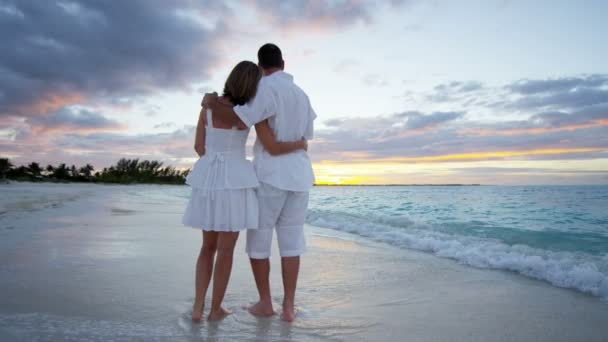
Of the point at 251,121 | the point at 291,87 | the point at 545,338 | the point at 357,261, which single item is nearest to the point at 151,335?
the point at 251,121

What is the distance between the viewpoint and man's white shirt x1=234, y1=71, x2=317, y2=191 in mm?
2688

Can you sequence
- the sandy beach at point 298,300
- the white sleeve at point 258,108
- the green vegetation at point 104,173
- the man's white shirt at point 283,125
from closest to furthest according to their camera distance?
the sandy beach at point 298,300 < the white sleeve at point 258,108 < the man's white shirt at point 283,125 < the green vegetation at point 104,173

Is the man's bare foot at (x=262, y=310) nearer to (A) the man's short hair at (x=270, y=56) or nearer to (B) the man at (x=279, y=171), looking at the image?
(B) the man at (x=279, y=171)

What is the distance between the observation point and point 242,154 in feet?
8.95

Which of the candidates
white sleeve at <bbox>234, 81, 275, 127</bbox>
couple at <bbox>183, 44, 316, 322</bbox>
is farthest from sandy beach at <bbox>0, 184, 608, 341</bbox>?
white sleeve at <bbox>234, 81, 275, 127</bbox>

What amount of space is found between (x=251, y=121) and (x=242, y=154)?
10.0 inches

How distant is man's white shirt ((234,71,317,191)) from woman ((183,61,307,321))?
0.06 metres

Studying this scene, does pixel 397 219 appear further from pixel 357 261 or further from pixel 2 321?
pixel 2 321

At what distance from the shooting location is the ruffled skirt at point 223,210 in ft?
8.61

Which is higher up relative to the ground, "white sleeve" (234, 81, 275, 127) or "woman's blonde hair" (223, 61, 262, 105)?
"woman's blonde hair" (223, 61, 262, 105)

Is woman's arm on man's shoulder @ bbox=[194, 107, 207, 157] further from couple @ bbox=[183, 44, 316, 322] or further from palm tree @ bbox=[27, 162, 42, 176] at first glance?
palm tree @ bbox=[27, 162, 42, 176]

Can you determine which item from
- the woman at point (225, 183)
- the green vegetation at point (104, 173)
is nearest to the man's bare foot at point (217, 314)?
the woman at point (225, 183)

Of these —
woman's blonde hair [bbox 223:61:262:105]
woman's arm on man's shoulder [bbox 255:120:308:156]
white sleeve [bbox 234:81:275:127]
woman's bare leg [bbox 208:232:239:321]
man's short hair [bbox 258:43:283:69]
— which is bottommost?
woman's bare leg [bbox 208:232:239:321]

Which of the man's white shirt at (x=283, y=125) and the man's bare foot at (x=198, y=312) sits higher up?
the man's white shirt at (x=283, y=125)
